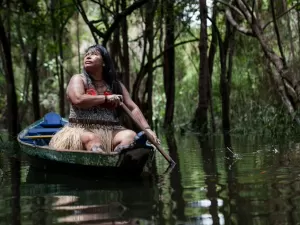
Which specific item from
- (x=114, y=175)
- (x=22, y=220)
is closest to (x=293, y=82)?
(x=114, y=175)

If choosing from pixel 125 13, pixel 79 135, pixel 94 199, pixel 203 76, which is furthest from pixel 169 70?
pixel 94 199

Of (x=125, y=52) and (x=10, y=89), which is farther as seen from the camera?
(x=125, y=52)

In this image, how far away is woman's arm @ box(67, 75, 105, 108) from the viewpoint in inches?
185

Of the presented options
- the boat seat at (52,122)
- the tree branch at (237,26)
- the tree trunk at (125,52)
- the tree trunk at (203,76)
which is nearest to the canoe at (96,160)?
the boat seat at (52,122)

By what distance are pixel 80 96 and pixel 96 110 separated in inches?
10.8

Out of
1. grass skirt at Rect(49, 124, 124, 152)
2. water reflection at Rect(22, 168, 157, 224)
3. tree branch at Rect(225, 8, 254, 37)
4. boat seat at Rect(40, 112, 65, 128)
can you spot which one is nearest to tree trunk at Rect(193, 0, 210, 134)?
tree branch at Rect(225, 8, 254, 37)

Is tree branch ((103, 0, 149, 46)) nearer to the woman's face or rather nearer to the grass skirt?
the woman's face

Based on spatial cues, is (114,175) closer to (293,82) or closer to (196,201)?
(196,201)

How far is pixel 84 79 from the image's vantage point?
5016mm

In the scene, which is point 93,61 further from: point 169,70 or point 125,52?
point 169,70

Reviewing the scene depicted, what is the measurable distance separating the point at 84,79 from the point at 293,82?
4140mm

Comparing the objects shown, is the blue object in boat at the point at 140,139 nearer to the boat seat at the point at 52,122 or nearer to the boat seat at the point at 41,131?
the boat seat at the point at 41,131

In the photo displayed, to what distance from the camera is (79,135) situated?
15.8 ft

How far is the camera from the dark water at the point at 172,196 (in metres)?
2.56
